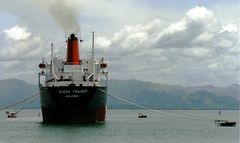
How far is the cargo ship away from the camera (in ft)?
221

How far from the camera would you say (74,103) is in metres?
67.1

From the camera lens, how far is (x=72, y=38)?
75500 mm

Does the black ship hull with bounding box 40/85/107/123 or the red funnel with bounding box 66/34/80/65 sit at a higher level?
the red funnel with bounding box 66/34/80/65

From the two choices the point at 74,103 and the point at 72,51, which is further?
the point at 72,51

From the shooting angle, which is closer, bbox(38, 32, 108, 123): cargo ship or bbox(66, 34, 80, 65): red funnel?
bbox(38, 32, 108, 123): cargo ship

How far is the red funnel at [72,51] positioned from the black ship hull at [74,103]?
6054 millimetres

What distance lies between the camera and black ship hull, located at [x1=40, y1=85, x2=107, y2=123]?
67.1 meters

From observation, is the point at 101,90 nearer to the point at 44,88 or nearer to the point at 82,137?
Answer: the point at 44,88

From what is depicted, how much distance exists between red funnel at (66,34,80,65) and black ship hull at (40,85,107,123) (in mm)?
6054

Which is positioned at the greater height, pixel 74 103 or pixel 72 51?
pixel 72 51

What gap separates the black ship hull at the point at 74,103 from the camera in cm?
6706

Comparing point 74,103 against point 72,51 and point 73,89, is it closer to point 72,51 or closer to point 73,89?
point 73,89

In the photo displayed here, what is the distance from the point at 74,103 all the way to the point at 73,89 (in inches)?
68.0

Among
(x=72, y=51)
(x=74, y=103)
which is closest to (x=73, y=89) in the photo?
(x=74, y=103)
